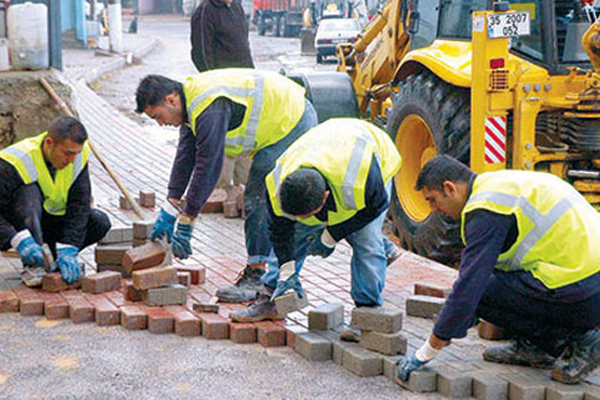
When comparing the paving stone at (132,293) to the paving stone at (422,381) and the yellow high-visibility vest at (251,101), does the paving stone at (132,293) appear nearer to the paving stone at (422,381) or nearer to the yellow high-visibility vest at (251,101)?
the yellow high-visibility vest at (251,101)

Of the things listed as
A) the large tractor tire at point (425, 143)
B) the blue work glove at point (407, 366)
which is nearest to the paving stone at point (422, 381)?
the blue work glove at point (407, 366)

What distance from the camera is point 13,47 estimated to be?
27.2 feet

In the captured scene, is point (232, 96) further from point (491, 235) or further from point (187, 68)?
point (187, 68)

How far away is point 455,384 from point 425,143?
395 cm

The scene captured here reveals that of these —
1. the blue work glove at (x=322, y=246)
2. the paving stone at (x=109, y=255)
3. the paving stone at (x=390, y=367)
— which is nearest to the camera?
the paving stone at (x=390, y=367)

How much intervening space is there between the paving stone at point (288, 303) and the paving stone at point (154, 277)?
717 mm

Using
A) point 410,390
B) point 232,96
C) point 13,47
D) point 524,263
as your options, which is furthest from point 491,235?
point 13,47

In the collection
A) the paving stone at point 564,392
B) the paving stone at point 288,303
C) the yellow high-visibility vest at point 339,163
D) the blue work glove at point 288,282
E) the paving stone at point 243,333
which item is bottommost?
the paving stone at point 243,333

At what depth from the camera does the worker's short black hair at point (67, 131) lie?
220 inches

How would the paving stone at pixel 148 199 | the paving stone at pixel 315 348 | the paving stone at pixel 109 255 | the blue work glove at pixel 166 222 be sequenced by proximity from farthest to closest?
the paving stone at pixel 148 199, the paving stone at pixel 109 255, the blue work glove at pixel 166 222, the paving stone at pixel 315 348

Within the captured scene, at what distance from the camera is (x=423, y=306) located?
535 cm

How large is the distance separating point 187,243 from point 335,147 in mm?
1176

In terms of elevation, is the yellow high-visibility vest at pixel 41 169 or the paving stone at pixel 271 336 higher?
the yellow high-visibility vest at pixel 41 169

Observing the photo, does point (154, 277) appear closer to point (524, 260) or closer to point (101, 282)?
point (101, 282)
